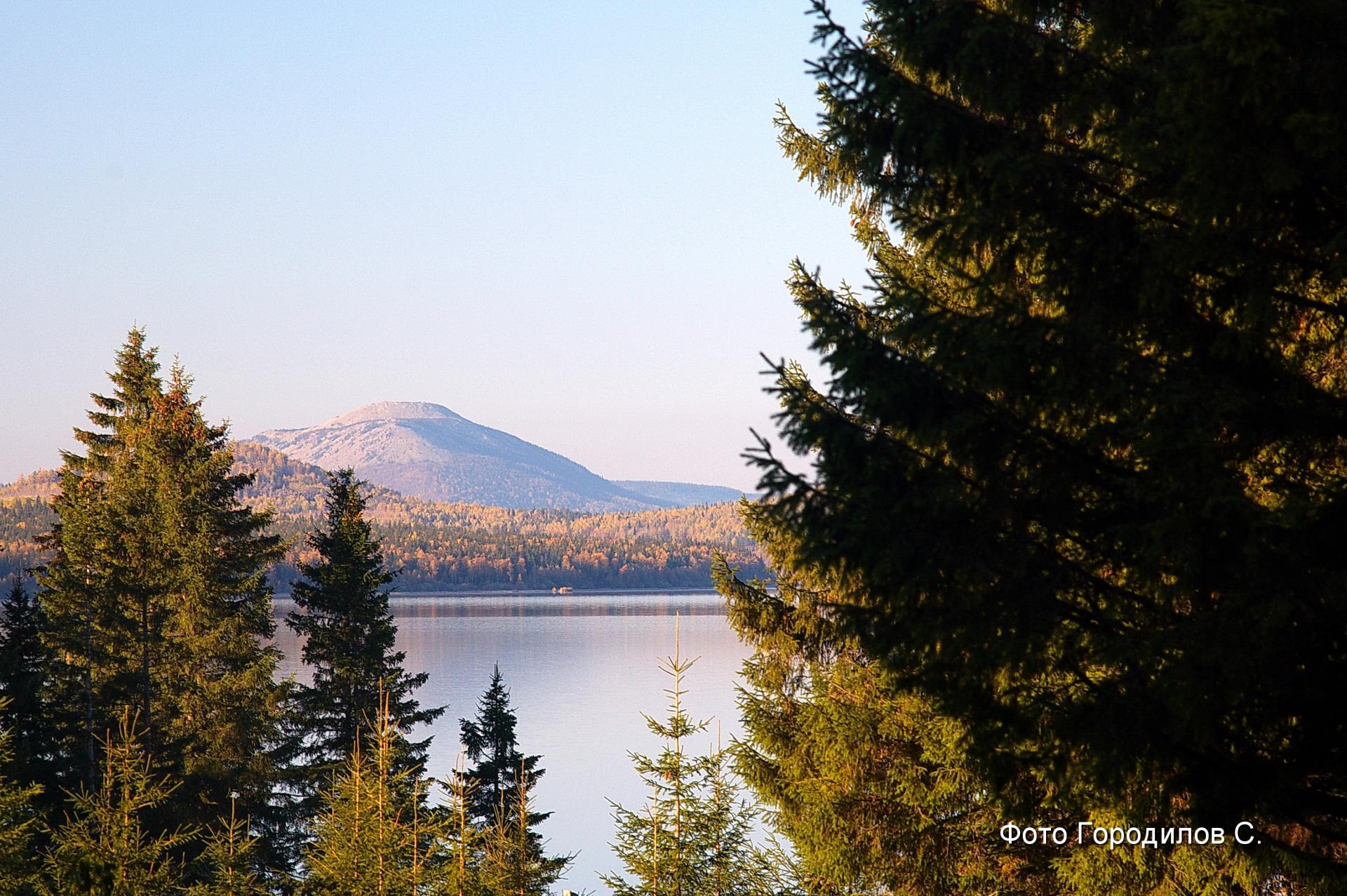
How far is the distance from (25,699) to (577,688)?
46.8 metres

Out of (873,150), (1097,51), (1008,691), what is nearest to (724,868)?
(1008,691)

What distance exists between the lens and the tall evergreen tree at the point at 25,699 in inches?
682

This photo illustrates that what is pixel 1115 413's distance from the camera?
5.20 m

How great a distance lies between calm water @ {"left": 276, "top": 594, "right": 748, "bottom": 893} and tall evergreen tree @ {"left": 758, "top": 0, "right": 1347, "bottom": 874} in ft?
25.2

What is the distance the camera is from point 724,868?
10.4m

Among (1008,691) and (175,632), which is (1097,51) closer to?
(1008,691)

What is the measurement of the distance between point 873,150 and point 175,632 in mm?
25721

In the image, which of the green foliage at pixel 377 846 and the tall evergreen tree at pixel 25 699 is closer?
the green foliage at pixel 377 846

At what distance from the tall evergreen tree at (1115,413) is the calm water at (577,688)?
7668 mm

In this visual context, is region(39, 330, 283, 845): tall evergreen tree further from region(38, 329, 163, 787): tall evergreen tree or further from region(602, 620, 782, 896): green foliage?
region(602, 620, 782, 896): green foliage

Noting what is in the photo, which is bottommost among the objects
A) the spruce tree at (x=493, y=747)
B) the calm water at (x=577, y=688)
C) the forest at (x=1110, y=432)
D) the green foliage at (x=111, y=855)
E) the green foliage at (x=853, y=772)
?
the calm water at (x=577, y=688)

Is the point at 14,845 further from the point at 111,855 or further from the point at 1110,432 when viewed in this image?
the point at 1110,432

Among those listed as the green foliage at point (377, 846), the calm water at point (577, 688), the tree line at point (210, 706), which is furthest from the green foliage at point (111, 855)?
the calm water at point (577, 688)

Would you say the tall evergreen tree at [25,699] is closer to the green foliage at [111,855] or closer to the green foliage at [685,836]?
the green foliage at [111,855]
